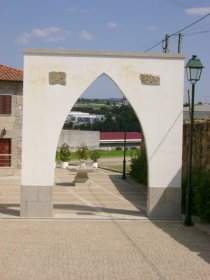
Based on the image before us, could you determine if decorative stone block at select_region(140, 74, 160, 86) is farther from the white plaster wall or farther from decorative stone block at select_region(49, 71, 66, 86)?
decorative stone block at select_region(49, 71, 66, 86)

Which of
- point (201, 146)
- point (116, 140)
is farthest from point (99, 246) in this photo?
point (116, 140)

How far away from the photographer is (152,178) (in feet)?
46.9

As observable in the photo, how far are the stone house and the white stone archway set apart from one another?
17.1m

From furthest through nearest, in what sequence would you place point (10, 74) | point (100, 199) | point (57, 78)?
1. point (10, 74)
2. point (100, 199)
3. point (57, 78)

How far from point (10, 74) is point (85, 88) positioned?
18388 mm

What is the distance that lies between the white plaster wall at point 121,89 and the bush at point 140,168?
8.90 metres

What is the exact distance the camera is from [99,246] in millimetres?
10609

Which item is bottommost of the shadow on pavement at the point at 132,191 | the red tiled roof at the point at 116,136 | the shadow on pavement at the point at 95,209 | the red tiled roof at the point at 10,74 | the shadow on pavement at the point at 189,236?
the shadow on pavement at the point at 132,191

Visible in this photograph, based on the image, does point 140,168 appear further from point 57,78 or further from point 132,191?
point 57,78

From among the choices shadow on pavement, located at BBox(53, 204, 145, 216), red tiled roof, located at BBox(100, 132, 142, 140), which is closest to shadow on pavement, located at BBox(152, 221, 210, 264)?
shadow on pavement, located at BBox(53, 204, 145, 216)

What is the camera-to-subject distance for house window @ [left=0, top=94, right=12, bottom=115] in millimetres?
31031

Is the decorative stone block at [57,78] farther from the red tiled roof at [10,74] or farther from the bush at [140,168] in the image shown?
the red tiled roof at [10,74]

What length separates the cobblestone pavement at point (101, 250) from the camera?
8.59m

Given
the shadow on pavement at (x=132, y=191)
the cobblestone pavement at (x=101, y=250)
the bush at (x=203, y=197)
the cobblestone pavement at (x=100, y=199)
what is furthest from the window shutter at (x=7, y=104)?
the bush at (x=203, y=197)
